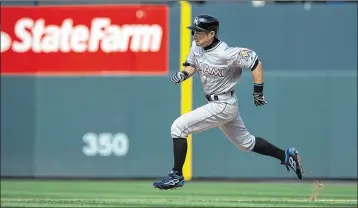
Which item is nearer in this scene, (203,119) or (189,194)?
(203,119)

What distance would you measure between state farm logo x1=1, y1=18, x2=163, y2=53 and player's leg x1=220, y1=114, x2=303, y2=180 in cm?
551

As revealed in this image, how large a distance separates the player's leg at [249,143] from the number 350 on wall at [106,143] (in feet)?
17.6

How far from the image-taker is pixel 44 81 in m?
14.4

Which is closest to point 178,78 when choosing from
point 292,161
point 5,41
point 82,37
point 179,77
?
point 179,77

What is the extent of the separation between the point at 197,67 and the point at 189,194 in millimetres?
2740

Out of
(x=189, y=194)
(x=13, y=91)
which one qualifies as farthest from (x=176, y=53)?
(x=189, y=194)

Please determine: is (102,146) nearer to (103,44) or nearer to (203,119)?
(103,44)

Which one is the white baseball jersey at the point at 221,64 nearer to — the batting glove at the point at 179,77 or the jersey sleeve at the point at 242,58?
the jersey sleeve at the point at 242,58

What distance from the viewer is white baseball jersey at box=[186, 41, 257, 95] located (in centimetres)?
873

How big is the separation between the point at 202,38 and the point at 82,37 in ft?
19.8

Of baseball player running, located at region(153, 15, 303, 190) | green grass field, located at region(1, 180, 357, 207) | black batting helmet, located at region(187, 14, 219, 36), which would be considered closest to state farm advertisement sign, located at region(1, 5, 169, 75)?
green grass field, located at region(1, 180, 357, 207)

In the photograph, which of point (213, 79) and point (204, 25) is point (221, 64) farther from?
point (204, 25)

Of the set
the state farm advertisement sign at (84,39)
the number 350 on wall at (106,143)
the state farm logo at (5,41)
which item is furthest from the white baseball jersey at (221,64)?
the state farm logo at (5,41)

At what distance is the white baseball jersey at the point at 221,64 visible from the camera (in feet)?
28.7
